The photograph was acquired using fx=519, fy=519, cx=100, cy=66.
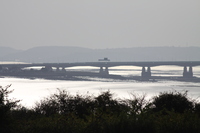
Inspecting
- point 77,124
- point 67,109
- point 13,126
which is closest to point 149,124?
point 77,124

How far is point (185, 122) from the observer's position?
20547 mm

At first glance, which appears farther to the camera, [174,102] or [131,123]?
[174,102]

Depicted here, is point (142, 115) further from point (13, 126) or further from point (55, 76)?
point (55, 76)

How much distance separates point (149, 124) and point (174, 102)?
44.2 ft

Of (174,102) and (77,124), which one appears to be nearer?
(77,124)

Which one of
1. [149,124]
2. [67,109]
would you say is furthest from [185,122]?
[67,109]

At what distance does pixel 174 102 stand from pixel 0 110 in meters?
15.3

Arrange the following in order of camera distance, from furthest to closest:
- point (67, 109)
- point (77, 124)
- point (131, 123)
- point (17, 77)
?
point (17, 77), point (67, 109), point (77, 124), point (131, 123)

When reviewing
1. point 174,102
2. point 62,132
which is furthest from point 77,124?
point 174,102

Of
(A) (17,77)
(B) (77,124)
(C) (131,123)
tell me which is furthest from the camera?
(A) (17,77)

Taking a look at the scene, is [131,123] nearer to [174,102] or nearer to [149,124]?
[149,124]

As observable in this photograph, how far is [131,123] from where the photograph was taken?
19.4m

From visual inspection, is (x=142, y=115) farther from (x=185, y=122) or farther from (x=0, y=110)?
(x=0, y=110)

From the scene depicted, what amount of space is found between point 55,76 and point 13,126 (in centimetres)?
14293
